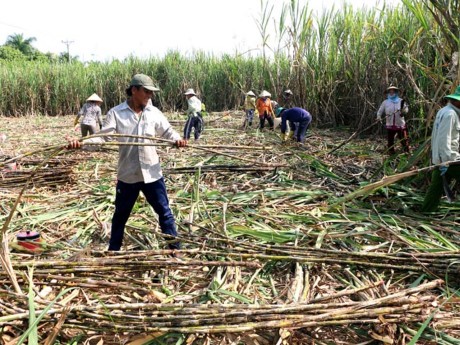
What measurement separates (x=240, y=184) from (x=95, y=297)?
8.26ft

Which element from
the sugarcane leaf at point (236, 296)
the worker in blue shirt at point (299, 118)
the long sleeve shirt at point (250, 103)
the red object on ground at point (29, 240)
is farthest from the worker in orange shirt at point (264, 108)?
the sugarcane leaf at point (236, 296)

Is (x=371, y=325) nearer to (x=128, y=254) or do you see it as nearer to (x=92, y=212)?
(x=128, y=254)

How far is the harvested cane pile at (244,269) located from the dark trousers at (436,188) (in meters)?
0.11

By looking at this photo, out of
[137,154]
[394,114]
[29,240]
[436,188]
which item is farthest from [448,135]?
[29,240]

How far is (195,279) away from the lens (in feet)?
8.34

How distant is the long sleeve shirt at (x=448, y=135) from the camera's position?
3.17 meters

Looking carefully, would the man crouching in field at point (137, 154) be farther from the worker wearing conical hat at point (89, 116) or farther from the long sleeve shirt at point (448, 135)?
the worker wearing conical hat at point (89, 116)

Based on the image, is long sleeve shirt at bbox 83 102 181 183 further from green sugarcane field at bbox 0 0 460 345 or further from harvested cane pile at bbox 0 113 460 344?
harvested cane pile at bbox 0 113 460 344

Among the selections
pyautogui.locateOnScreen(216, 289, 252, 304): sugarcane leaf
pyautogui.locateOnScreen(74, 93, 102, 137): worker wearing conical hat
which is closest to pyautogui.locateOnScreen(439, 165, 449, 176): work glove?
pyautogui.locateOnScreen(216, 289, 252, 304): sugarcane leaf

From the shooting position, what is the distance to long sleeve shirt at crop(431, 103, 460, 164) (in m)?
3.17

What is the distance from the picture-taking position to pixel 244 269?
8.62 ft

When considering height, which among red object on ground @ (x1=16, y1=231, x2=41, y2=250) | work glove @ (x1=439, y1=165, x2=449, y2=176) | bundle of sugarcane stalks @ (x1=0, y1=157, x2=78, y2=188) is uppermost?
work glove @ (x1=439, y1=165, x2=449, y2=176)

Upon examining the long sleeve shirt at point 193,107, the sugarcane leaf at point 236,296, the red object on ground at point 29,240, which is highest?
the long sleeve shirt at point 193,107

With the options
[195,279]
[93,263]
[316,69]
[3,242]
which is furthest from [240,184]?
[316,69]
